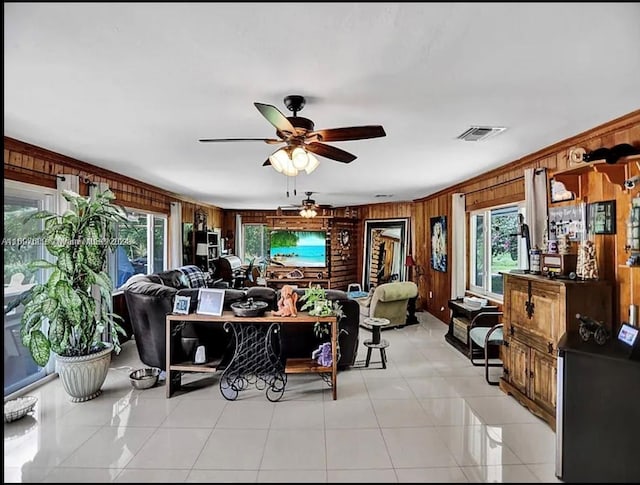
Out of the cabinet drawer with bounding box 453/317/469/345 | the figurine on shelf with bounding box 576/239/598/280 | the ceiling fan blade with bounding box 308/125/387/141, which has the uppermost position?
the ceiling fan blade with bounding box 308/125/387/141

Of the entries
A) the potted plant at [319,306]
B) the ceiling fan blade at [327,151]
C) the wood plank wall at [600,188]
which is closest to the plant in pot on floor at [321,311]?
the potted plant at [319,306]

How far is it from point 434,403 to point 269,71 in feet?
9.98

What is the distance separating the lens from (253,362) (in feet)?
11.6

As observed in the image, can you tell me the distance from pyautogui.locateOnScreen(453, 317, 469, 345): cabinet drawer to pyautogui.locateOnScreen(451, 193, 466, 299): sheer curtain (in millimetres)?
791

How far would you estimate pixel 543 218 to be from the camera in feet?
11.9

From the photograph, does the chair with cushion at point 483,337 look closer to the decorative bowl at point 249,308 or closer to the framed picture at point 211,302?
the decorative bowl at point 249,308

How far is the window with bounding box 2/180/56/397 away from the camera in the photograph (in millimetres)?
3357

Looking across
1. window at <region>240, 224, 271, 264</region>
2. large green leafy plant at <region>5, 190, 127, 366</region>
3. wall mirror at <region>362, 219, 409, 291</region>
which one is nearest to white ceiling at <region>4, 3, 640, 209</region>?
large green leafy plant at <region>5, 190, 127, 366</region>

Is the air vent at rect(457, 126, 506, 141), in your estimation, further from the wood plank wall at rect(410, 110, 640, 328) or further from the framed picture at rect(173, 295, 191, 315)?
the framed picture at rect(173, 295, 191, 315)

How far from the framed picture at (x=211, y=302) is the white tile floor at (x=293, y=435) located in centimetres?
81

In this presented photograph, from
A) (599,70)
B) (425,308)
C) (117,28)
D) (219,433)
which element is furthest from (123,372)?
(425,308)

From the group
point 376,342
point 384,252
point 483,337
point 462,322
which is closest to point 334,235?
point 384,252

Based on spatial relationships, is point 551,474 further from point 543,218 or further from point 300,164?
point 300,164

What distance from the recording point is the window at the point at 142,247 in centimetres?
525
